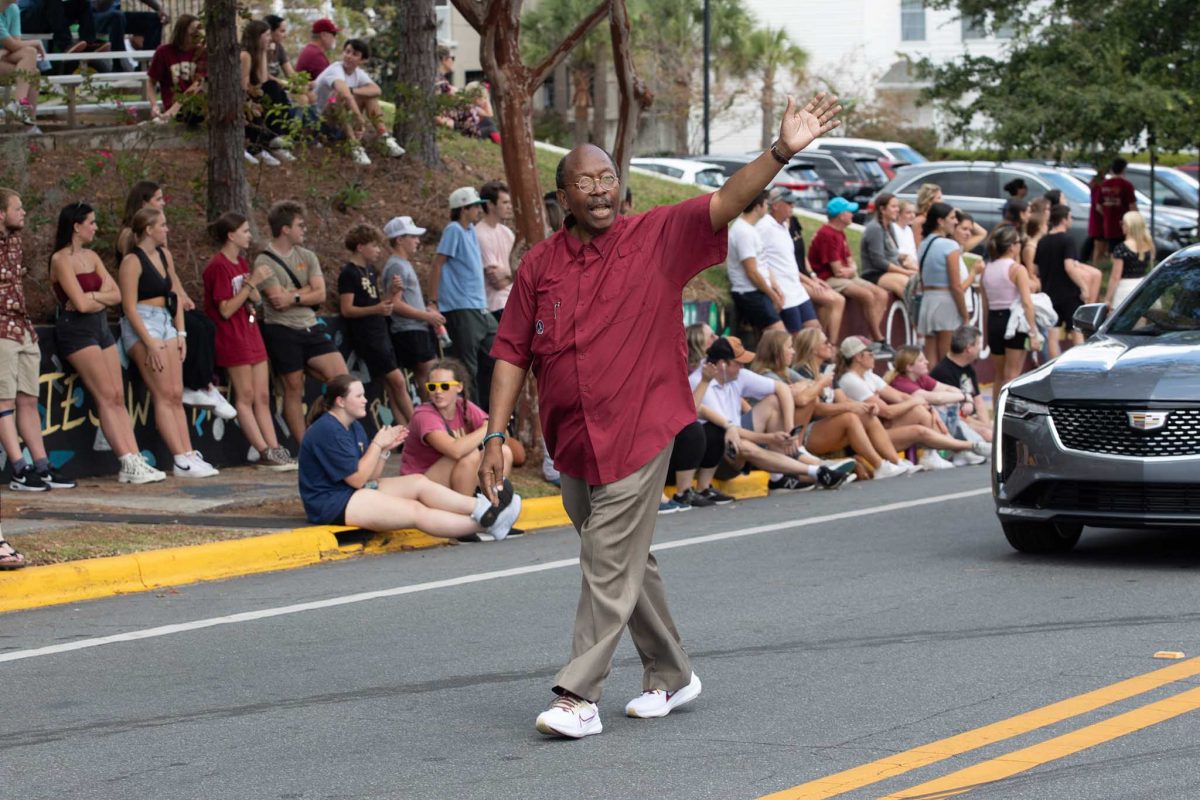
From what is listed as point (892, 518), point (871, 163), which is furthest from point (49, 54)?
point (871, 163)

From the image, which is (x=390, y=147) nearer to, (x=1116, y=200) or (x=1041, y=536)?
(x=1041, y=536)

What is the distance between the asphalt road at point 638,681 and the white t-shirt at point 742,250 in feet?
21.0

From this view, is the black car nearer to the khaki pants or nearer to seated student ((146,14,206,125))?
the khaki pants

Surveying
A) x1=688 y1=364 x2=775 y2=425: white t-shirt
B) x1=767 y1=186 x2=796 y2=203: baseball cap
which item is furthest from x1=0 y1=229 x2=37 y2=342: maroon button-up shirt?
x1=767 y1=186 x2=796 y2=203: baseball cap

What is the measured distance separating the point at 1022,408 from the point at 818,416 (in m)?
5.47

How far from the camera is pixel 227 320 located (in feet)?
43.9

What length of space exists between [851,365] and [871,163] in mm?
22896

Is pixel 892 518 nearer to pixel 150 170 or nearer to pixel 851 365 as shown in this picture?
pixel 851 365

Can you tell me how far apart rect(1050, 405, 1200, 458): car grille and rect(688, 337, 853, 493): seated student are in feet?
13.2

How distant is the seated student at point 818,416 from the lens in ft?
47.8

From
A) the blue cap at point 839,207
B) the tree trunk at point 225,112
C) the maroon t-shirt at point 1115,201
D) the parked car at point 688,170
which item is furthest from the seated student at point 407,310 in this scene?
the parked car at point 688,170

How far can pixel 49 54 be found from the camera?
19.9m

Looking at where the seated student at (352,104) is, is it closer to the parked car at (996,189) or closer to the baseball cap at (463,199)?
the baseball cap at (463,199)

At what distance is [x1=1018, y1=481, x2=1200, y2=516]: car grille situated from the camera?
9.07 m
